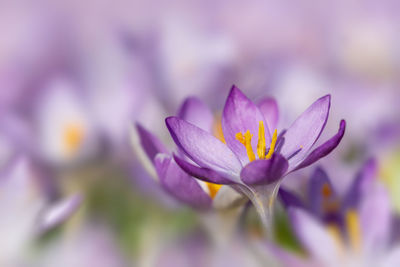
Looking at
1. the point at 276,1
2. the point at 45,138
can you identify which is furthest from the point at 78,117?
the point at 276,1

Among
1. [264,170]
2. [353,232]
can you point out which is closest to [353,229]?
[353,232]

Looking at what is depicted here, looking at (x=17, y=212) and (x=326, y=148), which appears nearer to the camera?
(x=326, y=148)

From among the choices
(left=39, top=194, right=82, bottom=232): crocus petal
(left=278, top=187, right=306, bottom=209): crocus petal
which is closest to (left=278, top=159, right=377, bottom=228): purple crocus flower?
(left=278, top=187, right=306, bottom=209): crocus petal

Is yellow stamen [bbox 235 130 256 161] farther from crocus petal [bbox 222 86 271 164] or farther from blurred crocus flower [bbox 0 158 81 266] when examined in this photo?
blurred crocus flower [bbox 0 158 81 266]

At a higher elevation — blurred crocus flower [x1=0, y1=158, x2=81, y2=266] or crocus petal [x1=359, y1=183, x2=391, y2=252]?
blurred crocus flower [x1=0, y1=158, x2=81, y2=266]

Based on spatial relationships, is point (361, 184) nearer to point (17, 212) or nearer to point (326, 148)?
point (326, 148)

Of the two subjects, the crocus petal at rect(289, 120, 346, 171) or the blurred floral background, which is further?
the blurred floral background

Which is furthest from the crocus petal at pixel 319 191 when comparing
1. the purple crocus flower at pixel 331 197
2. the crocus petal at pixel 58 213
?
the crocus petal at pixel 58 213
